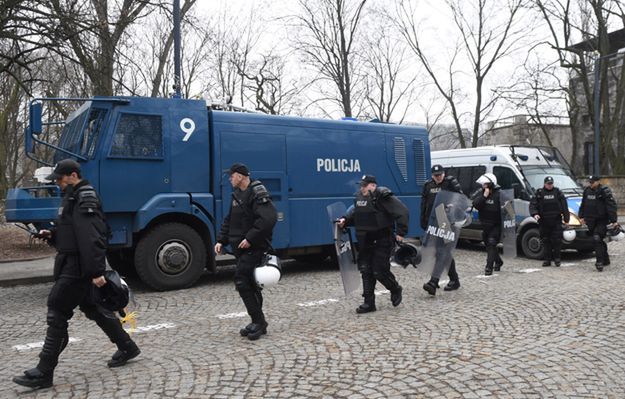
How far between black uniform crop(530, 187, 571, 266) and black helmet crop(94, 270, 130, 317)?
27.9 ft

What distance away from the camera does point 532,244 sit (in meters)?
11.6

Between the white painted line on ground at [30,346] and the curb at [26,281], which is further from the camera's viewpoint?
the curb at [26,281]

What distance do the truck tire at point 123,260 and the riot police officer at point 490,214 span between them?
586 centimetres

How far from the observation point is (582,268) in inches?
402

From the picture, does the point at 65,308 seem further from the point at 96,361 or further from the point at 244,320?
the point at 244,320

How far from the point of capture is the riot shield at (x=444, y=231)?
7.72 metres

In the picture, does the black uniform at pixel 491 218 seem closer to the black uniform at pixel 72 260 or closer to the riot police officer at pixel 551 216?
the riot police officer at pixel 551 216

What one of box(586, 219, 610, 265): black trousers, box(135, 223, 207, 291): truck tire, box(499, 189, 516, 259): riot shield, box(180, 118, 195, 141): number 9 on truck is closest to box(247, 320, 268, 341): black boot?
box(135, 223, 207, 291): truck tire

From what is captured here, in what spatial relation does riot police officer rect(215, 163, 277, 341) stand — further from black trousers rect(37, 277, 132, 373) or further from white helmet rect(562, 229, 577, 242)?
white helmet rect(562, 229, 577, 242)

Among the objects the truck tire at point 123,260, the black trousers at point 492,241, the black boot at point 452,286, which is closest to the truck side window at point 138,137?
the truck tire at point 123,260

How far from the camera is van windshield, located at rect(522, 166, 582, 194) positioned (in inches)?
476

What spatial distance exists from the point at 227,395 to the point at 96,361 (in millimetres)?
1627

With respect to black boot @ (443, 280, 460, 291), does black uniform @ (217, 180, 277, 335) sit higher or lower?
higher

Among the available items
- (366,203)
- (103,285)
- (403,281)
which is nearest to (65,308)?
(103,285)
